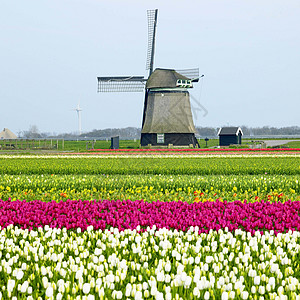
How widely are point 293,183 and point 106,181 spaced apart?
22.7 ft

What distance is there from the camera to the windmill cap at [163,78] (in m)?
44.7

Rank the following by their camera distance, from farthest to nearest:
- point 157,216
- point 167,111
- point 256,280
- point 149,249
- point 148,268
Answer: point 167,111 < point 157,216 < point 149,249 < point 148,268 < point 256,280

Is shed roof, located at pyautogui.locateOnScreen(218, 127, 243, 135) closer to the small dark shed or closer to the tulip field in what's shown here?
the small dark shed

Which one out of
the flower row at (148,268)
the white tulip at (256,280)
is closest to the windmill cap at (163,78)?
the flower row at (148,268)

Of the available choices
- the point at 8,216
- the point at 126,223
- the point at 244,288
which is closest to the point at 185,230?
the point at 126,223

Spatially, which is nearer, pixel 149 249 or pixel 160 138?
pixel 149 249

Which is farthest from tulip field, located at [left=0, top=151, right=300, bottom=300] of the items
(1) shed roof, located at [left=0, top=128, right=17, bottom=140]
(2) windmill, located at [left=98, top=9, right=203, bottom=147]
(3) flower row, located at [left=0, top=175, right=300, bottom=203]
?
(1) shed roof, located at [left=0, top=128, right=17, bottom=140]

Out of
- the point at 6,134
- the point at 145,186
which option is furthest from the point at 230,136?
the point at 145,186

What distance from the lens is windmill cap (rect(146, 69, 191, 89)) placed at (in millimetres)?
44719

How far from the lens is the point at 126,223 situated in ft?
24.7

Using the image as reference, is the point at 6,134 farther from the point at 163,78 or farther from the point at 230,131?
the point at 230,131

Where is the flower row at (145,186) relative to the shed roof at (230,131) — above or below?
below

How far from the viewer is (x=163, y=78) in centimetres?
4509

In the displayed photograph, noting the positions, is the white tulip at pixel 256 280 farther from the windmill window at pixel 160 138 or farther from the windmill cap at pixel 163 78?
the windmill cap at pixel 163 78
